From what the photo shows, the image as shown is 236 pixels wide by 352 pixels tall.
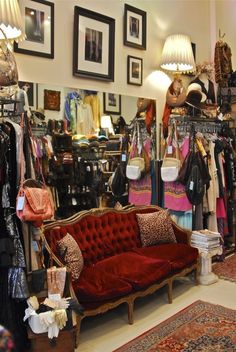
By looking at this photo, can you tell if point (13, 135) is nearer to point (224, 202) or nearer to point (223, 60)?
point (224, 202)

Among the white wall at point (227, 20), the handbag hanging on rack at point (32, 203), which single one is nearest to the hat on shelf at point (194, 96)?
the white wall at point (227, 20)

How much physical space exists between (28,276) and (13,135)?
103 cm

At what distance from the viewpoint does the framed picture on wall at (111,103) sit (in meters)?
4.49

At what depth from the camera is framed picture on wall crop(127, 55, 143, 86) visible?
4.81m

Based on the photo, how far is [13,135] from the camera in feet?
9.85

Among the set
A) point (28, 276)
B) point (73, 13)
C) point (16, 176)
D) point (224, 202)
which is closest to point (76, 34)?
point (73, 13)

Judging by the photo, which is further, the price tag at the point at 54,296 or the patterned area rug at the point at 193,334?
the patterned area rug at the point at 193,334

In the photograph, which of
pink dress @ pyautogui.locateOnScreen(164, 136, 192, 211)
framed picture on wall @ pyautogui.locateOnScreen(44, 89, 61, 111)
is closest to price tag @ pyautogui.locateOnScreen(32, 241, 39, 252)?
framed picture on wall @ pyautogui.locateOnScreen(44, 89, 61, 111)

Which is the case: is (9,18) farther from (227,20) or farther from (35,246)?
(227,20)

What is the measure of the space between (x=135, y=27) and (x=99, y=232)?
2.49m

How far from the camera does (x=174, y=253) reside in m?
4.29

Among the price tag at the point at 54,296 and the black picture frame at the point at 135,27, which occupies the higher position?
the black picture frame at the point at 135,27

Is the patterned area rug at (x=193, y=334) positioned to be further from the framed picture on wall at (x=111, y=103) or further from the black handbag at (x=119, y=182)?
the framed picture on wall at (x=111, y=103)

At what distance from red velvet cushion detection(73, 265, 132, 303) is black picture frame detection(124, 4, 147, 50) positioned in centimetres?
268
